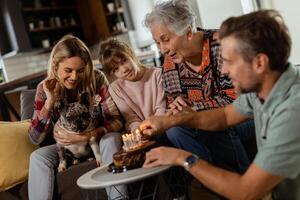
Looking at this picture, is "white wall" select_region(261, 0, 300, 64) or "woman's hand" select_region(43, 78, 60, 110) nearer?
"woman's hand" select_region(43, 78, 60, 110)

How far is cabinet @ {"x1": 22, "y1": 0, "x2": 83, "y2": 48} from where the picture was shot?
261 inches

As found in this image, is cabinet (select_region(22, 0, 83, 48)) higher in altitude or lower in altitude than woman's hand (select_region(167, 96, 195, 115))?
higher

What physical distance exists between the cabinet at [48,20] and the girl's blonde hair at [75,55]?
13.9 ft

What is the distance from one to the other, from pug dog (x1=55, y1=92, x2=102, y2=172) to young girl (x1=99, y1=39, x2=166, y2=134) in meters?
0.21

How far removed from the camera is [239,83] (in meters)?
1.34

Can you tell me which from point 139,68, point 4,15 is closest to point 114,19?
point 4,15

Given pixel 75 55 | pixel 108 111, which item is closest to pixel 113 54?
pixel 75 55

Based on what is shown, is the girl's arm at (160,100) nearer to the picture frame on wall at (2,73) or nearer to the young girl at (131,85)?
the young girl at (131,85)

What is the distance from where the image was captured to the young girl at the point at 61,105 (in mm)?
2424

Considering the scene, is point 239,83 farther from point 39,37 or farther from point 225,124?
point 39,37

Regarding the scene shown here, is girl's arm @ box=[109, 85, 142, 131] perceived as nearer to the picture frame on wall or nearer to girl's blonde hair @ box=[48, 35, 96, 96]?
girl's blonde hair @ box=[48, 35, 96, 96]

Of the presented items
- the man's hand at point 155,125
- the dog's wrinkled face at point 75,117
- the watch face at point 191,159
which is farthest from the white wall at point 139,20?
the watch face at point 191,159

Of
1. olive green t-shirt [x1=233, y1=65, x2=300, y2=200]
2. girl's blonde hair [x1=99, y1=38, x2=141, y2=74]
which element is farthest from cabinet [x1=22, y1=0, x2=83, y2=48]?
olive green t-shirt [x1=233, y1=65, x2=300, y2=200]

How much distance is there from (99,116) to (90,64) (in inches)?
12.2
